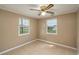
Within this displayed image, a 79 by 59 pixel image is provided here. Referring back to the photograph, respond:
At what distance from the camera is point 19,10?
1.58 metres

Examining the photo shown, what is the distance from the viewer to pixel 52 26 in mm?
1681

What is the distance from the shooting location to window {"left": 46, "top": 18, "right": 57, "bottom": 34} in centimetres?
166

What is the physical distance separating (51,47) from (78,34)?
52 cm

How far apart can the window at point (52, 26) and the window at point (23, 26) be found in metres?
0.38

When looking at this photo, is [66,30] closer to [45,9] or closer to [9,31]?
[45,9]

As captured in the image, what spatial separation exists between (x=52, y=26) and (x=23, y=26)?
0.54m

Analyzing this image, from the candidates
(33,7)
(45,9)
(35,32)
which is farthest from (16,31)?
(45,9)

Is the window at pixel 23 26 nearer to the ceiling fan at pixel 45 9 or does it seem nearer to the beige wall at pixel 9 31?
the beige wall at pixel 9 31

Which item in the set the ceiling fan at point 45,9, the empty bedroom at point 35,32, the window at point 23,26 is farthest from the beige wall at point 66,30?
the window at point 23,26

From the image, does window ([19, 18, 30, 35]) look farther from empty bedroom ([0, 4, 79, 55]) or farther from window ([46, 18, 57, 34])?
window ([46, 18, 57, 34])

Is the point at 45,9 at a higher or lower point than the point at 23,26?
higher

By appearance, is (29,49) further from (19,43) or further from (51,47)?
(51,47)

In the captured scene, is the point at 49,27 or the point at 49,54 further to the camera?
the point at 49,27
